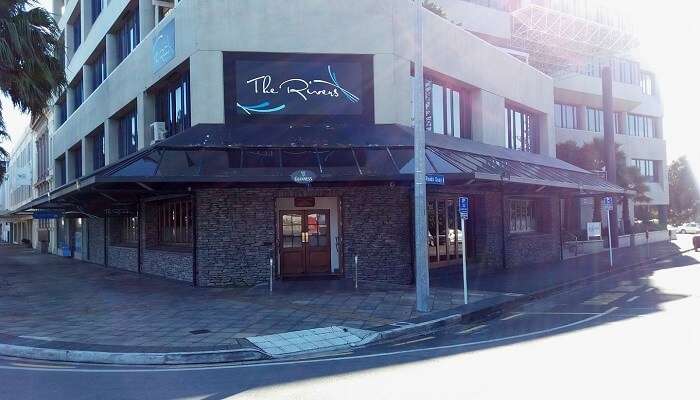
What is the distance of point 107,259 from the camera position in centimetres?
2686

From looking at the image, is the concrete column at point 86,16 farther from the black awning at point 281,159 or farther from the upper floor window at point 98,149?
the black awning at point 281,159

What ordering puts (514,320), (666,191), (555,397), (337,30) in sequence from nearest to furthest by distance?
1. (555,397)
2. (514,320)
3. (337,30)
4. (666,191)

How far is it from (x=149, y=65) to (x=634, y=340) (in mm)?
17715

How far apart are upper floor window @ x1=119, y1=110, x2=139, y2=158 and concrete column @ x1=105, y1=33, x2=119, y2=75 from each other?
2701 millimetres

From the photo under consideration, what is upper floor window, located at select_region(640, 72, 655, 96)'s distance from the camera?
2063 inches

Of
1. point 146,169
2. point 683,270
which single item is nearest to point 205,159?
point 146,169

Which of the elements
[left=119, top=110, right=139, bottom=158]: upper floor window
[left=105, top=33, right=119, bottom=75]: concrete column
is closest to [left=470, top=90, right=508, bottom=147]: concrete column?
[left=119, top=110, right=139, bottom=158]: upper floor window

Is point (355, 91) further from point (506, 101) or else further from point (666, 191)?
point (666, 191)

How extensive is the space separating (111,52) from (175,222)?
12.1 meters

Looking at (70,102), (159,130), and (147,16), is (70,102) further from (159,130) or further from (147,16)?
(159,130)

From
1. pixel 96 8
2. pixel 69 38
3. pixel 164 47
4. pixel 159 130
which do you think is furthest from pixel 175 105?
pixel 69 38

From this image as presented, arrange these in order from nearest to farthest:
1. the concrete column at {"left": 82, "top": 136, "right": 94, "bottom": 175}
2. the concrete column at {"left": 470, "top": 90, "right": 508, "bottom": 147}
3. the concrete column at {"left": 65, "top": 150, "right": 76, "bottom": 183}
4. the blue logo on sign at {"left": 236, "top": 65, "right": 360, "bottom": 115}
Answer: the blue logo on sign at {"left": 236, "top": 65, "right": 360, "bottom": 115} < the concrete column at {"left": 470, "top": 90, "right": 508, "bottom": 147} < the concrete column at {"left": 82, "top": 136, "right": 94, "bottom": 175} < the concrete column at {"left": 65, "top": 150, "right": 76, "bottom": 183}

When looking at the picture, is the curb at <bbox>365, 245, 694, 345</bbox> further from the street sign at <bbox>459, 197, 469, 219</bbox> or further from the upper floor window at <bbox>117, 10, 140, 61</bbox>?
the upper floor window at <bbox>117, 10, 140, 61</bbox>

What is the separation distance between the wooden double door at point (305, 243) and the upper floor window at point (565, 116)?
3209 cm
